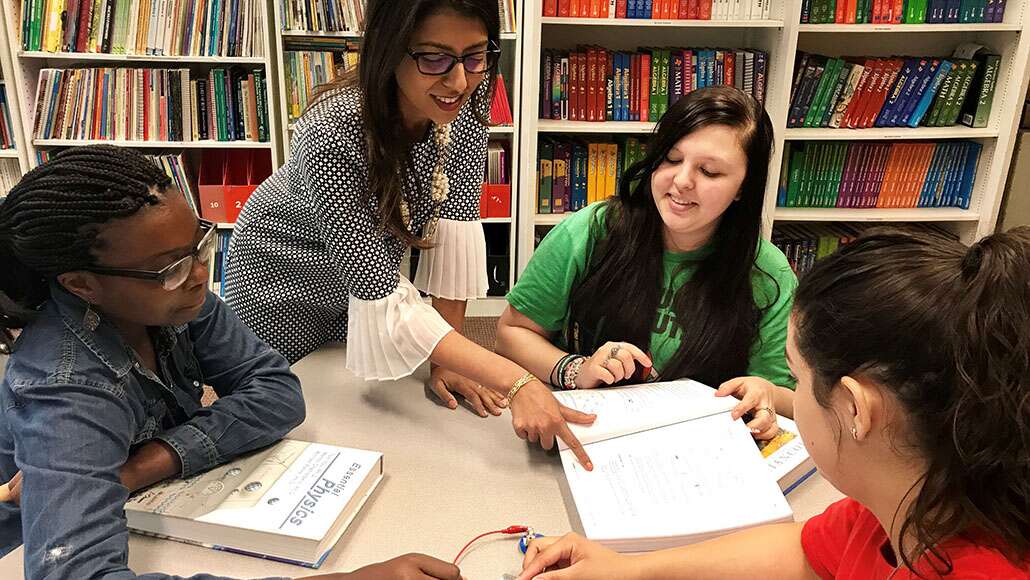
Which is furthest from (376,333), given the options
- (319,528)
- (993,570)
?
(993,570)

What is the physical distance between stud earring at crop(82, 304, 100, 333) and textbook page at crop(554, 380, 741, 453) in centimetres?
62

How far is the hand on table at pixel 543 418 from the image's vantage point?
3.62 ft

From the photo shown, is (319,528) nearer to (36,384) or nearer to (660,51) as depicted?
(36,384)

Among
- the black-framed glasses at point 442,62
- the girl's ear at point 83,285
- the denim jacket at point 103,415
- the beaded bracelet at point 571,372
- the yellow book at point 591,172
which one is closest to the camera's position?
the denim jacket at point 103,415

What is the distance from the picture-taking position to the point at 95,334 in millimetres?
979

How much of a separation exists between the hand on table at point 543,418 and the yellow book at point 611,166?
205 cm

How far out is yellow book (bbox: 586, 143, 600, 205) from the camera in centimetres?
313

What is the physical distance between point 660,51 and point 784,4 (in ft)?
1.53

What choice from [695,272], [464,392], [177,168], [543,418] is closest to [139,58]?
[177,168]

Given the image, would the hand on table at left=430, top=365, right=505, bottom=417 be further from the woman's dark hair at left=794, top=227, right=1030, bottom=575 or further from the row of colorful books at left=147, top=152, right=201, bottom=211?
the row of colorful books at left=147, top=152, right=201, bottom=211

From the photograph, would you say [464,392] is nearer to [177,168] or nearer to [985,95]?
[177,168]

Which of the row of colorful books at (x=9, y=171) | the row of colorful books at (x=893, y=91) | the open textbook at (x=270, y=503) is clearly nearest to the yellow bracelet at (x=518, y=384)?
the open textbook at (x=270, y=503)

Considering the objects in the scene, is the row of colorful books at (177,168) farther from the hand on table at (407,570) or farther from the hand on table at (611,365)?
the hand on table at (407,570)

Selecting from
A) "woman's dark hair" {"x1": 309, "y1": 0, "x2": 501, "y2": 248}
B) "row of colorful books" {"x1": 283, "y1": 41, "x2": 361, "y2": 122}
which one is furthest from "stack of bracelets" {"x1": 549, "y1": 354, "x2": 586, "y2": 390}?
"row of colorful books" {"x1": 283, "y1": 41, "x2": 361, "y2": 122}
